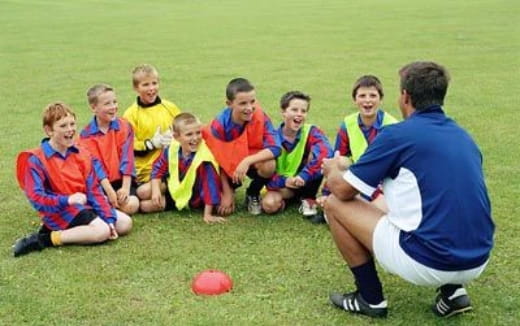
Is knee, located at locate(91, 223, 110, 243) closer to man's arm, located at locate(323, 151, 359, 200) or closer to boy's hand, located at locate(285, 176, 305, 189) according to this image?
boy's hand, located at locate(285, 176, 305, 189)

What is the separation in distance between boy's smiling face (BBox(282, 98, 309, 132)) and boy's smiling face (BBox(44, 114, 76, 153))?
194 centimetres

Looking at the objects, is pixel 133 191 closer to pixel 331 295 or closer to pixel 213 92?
pixel 331 295

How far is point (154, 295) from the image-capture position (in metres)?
5.19

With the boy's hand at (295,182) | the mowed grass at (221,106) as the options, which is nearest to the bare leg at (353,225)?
the mowed grass at (221,106)

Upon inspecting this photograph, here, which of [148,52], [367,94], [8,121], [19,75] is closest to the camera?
[367,94]

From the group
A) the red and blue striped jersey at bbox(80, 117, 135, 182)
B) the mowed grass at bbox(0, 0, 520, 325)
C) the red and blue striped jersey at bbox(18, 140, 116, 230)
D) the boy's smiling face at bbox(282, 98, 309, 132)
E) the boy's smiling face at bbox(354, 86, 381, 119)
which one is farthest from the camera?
the red and blue striped jersey at bbox(80, 117, 135, 182)

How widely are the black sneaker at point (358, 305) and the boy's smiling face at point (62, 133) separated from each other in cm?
261

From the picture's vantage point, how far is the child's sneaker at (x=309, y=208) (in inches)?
270

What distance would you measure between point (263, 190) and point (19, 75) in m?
10.2

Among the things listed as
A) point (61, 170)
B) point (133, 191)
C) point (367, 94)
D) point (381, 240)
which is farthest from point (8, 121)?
point (381, 240)

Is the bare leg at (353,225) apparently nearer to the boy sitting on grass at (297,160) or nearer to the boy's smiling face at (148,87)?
the boy sitting on grass at (297,160)

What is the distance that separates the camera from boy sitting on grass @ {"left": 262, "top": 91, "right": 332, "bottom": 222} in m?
6.89

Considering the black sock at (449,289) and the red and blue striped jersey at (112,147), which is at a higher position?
Answer: the red and blue striped jersey at (112,147)

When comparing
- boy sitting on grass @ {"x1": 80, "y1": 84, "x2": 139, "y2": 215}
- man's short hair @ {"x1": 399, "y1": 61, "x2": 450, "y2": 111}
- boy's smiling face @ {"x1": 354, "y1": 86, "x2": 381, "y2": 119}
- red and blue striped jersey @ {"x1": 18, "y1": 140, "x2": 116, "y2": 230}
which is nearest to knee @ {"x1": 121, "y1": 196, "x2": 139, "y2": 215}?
boy sitting on grass @ {"x1": 80, "y1": 84, "x2": 139, "y2": 215}
